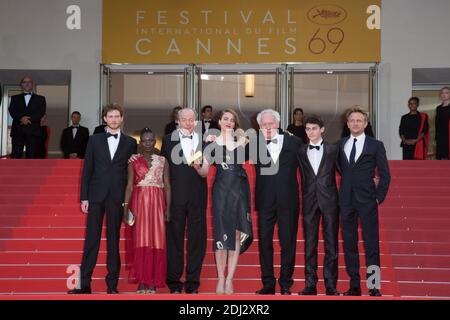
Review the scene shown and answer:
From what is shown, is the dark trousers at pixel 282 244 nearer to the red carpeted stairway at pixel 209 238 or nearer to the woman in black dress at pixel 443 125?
the red carpeted stairway at pixel 209 238

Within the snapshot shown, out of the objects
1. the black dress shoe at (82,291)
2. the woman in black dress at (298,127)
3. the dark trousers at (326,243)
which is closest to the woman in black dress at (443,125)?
the woman in black dress at (298,127)

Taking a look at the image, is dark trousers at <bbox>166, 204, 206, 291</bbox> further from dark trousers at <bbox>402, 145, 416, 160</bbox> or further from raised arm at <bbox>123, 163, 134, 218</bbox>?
dark trousers at <bbox>402, 145, 416, 160</bbox>

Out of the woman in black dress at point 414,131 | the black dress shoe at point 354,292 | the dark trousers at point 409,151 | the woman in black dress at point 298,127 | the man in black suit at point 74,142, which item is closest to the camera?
the black dress shoe at point 354,292

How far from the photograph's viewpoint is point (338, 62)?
48.6 ft

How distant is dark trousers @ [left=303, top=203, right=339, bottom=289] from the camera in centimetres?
669

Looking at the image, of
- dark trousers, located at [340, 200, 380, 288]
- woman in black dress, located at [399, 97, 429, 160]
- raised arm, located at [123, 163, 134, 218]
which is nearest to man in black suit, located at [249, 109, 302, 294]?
dark trousers, located at [340, 200, 380, 288]

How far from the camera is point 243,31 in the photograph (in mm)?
14844

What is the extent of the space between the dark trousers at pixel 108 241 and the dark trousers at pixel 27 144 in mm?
5466

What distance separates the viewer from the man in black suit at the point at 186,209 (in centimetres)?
678

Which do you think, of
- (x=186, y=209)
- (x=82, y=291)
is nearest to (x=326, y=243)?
(x=186, y=209)

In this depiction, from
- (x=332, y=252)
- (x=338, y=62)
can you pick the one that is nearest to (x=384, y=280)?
(x=332, y=252)

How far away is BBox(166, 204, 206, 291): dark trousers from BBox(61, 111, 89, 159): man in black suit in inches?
275

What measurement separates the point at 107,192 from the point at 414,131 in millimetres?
7189

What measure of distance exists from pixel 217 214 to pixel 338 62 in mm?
8716
